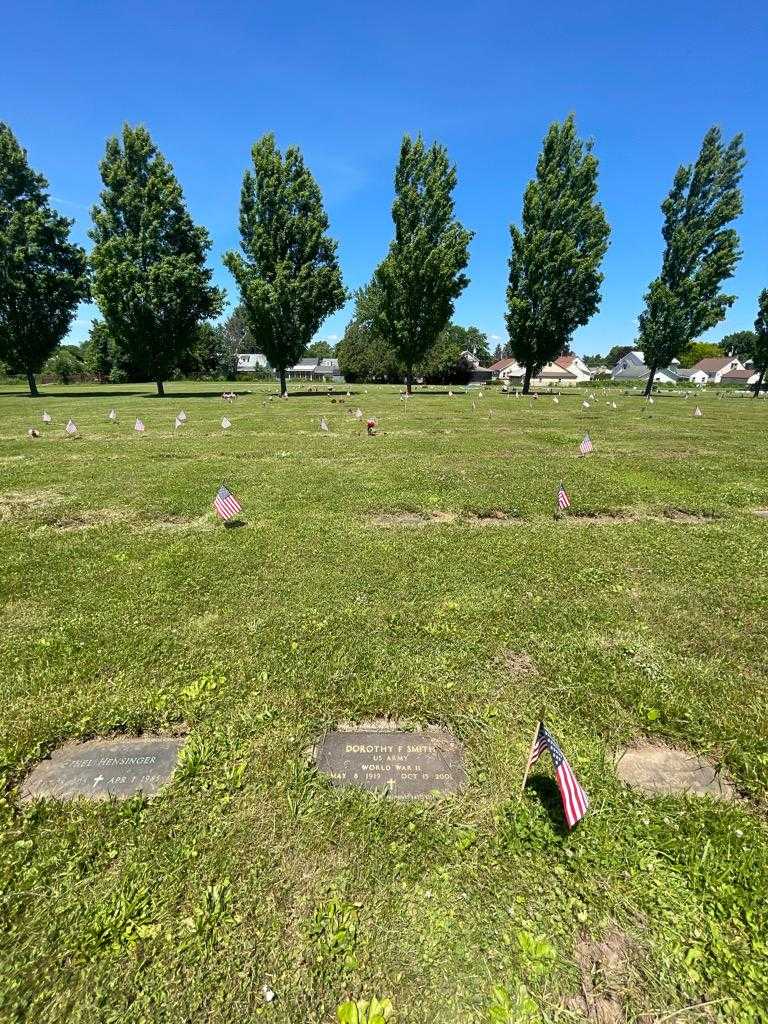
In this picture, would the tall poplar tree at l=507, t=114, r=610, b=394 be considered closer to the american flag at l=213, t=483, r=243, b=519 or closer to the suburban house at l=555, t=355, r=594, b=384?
the american flag at l=213, t=483, r=243, b=519

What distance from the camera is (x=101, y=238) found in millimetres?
31828

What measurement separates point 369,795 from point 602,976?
146 cm

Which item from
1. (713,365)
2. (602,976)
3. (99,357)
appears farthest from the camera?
(713,365)

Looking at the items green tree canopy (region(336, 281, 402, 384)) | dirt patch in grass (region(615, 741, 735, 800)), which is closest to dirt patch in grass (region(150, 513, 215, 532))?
dirt patch in grass (region(615, 741, 735, 800))

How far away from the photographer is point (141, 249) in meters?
31.7

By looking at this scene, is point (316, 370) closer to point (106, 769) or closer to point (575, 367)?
point (575, 367)

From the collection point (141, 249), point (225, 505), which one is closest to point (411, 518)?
point (225, 505)

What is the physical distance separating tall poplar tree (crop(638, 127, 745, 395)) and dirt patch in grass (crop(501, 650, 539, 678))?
1838 inches

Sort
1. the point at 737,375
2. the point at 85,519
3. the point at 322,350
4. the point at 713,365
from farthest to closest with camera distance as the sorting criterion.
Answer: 1. the point at 322,350
2. the point at 713,365
3. the point at 737,375
4. the point at 85,519

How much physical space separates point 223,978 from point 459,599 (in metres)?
3.85

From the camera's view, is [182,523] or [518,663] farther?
[182,523]

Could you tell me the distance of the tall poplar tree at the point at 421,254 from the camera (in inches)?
1314

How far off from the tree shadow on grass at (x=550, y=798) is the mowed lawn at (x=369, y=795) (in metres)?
0.02

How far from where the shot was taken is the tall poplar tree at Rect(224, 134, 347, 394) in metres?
30.8
